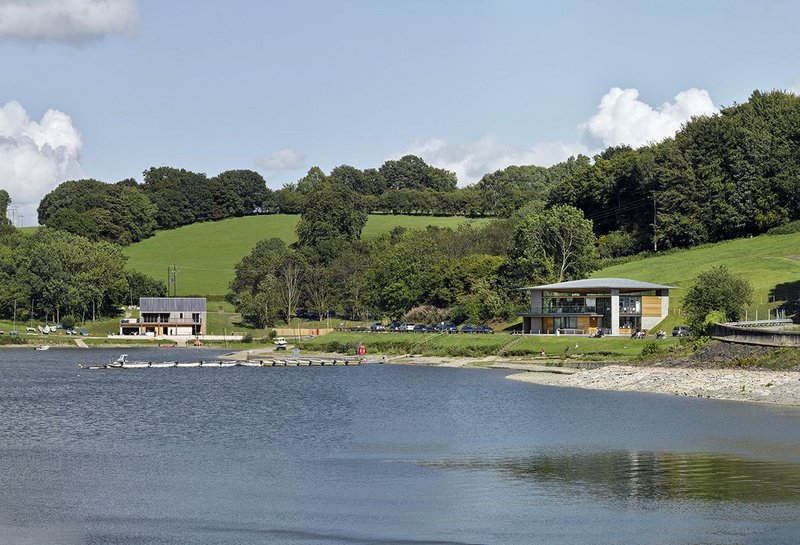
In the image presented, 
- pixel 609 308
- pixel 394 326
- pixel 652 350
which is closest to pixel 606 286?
pixel 609 308

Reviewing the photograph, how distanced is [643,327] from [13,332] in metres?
80.3

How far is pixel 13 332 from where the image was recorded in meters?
141

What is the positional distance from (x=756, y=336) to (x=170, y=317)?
96.1m

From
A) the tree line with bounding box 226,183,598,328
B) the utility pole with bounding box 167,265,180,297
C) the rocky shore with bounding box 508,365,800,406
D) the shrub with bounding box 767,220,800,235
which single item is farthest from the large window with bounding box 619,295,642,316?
the utility pole with bounding box 167,265,180,297

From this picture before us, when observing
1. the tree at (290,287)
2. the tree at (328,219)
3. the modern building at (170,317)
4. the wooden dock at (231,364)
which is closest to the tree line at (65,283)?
the modern building at (170,317)

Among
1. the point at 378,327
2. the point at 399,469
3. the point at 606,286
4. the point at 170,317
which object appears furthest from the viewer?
the point at 170,317

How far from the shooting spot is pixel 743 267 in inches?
4555

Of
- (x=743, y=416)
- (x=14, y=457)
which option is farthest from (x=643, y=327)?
(x=14, y=457)

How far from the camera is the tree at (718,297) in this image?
8869cm

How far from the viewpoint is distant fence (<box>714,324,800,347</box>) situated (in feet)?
224

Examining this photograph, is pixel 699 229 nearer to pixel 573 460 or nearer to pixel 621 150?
pixel 621 150

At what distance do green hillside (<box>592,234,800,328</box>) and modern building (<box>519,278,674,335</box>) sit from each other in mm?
2254

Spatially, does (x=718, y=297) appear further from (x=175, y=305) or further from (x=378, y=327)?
(x=175, y=305)

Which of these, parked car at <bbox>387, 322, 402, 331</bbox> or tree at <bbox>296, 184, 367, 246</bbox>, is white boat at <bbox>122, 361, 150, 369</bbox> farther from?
tree at <bbox>296, 184, 367, 246</bbox>
